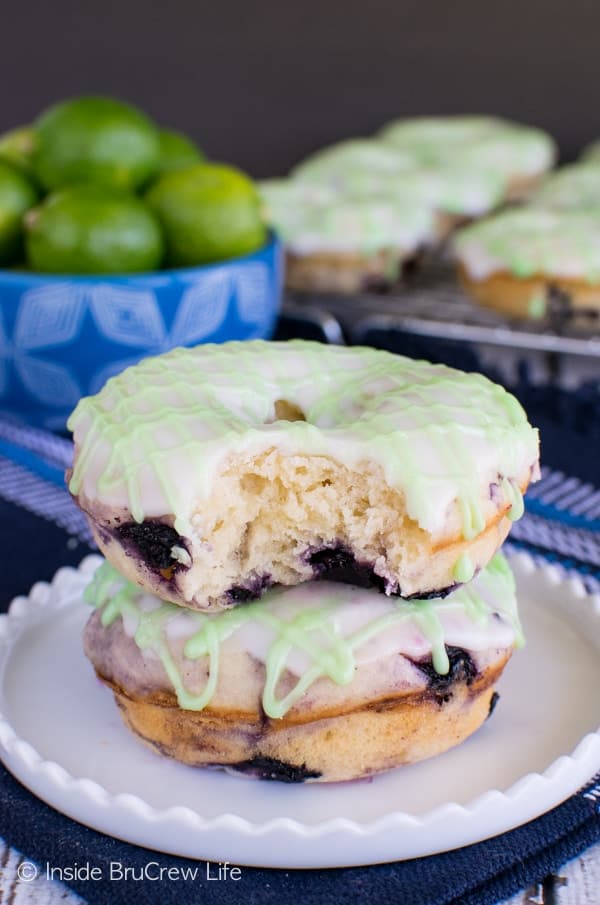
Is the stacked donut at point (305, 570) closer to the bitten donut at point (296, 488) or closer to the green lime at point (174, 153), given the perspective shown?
the bitten donut at point (296, 488)

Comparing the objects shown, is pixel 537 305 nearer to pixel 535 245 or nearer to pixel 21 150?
pixel 535 245

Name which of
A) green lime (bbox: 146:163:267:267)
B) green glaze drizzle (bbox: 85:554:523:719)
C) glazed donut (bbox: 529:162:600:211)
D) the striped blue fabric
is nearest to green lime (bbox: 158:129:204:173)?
green lime (bbox: 146:163:267:267)

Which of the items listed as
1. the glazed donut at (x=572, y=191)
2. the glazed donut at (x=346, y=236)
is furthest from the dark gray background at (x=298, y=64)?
the glazed donut at (x=346, y=236)

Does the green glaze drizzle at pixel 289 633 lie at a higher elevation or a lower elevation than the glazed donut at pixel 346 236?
higher

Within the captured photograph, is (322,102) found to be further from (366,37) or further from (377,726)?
(377,726)

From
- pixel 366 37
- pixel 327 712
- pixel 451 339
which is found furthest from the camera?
pixel 366 37

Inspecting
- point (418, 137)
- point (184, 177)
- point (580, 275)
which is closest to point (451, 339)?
point (580, 275)

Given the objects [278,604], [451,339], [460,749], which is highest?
[278,604]
